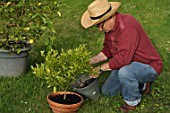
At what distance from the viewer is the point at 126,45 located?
181 inches

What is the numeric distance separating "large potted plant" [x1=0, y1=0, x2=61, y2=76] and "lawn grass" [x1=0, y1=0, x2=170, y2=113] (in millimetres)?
279

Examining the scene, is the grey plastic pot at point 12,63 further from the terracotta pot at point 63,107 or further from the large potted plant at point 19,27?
the terracotta pot at point 63,107

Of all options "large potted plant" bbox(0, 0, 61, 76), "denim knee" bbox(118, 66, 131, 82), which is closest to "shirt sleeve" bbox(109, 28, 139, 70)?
"denim knee" bbox(118, 66, 131, 82)

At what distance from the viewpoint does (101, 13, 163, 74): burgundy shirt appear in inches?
182

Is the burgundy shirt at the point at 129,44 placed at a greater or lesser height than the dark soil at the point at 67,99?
greater

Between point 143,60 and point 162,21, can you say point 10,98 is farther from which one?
point 162,21

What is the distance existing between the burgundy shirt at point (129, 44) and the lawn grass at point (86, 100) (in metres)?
0.58

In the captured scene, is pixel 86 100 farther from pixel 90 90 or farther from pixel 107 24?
pixel 107 24

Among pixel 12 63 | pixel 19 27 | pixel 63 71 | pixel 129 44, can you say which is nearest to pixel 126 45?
pixel 129 44

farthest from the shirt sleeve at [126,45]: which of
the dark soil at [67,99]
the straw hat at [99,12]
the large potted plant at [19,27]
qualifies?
the large potted plant at [19,27]

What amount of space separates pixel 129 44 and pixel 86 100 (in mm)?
986

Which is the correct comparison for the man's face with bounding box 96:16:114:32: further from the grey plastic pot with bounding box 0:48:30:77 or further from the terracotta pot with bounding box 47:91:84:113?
the grey plastic pot with bounding box 0:48:30:77

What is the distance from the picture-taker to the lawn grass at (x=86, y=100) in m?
5.01

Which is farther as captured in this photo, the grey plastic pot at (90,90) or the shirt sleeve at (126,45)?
the grey plastic pot at (90,90)
